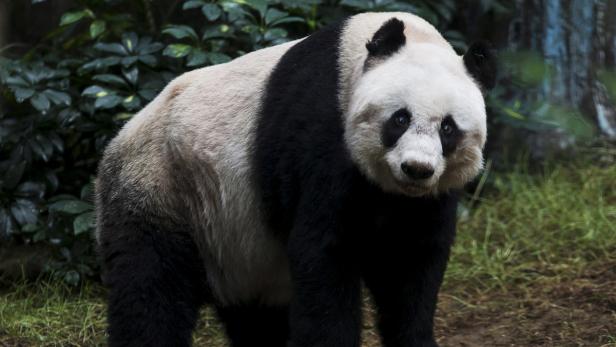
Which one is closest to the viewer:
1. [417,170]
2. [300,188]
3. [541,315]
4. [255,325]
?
[417,170]

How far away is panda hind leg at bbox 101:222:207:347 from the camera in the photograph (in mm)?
4117

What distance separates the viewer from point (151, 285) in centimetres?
411

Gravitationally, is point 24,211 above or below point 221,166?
below

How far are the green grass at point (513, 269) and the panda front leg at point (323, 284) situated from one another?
5.81ft

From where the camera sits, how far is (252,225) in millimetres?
4258

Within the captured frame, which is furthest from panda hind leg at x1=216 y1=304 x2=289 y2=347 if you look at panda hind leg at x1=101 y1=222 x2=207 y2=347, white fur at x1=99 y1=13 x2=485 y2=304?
panda hind leg at x1=101 y1=222 x2=207 y2=347

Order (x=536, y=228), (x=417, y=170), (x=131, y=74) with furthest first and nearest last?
(x=536, y=228) → (x=131, y=74) → (x=417, y=170)

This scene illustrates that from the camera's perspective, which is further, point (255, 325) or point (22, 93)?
point (22, 93)

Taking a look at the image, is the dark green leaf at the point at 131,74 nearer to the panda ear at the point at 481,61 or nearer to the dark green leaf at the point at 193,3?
the dark green leaf at the point at 193,3

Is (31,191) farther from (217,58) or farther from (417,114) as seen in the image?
(417,114)

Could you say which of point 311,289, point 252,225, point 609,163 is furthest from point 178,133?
point 609,163

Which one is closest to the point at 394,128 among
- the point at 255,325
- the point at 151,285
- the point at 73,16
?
the point at 151,285

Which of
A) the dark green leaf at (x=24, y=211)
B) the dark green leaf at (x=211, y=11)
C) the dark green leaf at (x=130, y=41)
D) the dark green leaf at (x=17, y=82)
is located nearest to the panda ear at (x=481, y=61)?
the dark green leaf at (x=211, y=11)

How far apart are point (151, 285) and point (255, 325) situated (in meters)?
0.79
